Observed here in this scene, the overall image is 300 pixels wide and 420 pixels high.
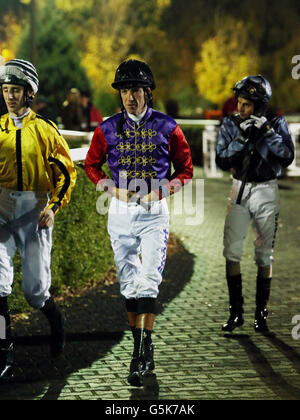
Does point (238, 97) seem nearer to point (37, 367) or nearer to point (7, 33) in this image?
point (37, 367)

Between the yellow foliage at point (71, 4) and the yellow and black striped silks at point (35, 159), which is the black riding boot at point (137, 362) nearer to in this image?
the yellow and black striped silks at point (35, 159)

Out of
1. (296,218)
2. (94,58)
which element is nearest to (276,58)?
(94,58)

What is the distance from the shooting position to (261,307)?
7191mm

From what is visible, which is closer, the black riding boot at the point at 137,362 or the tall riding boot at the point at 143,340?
the black riding boot at the point at 137,362

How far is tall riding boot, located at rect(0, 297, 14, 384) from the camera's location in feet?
19.6

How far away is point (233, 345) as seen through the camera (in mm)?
6699

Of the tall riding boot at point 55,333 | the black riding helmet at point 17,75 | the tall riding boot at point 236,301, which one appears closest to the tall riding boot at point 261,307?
the tall riding boot at point 236,301

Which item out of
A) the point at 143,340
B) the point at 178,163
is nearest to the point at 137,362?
the point at 143,340

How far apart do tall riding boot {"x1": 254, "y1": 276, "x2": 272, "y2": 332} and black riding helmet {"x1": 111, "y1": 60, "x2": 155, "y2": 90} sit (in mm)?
2092

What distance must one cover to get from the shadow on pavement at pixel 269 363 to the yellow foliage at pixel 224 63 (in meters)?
52.5

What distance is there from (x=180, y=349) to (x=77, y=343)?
0.82 meters

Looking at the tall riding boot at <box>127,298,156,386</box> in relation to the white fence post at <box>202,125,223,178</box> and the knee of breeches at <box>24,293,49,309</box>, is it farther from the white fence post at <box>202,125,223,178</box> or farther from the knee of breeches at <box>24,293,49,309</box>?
the white fence post at <box>202,125,223,178</box>

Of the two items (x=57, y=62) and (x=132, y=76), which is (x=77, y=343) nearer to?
(x=132, y=76)

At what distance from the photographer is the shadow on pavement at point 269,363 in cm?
556
